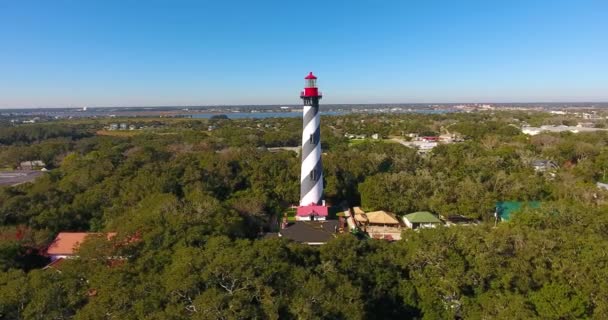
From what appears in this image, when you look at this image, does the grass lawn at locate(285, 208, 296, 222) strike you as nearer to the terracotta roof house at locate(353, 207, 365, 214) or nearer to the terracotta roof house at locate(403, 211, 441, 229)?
the terracotta roof house at locate(353, 207, 365, 214)

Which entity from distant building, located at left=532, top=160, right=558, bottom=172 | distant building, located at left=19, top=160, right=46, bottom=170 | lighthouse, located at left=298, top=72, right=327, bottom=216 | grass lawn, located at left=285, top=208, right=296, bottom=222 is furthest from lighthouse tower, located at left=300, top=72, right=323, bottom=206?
Result: distant building, located at left=19, top=160, right=46, bottom=170

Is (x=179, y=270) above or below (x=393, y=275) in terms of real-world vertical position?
above

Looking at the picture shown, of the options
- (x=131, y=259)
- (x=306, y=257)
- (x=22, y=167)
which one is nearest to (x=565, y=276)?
(x=306, y=257)

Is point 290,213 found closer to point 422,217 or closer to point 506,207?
point 422,217

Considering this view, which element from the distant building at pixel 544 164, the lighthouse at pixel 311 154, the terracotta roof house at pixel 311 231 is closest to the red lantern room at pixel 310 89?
the lighthouse at pixel 311 154

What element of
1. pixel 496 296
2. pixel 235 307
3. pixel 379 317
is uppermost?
pixel 235 307

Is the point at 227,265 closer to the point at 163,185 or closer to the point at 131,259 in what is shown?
the point at 131,259
